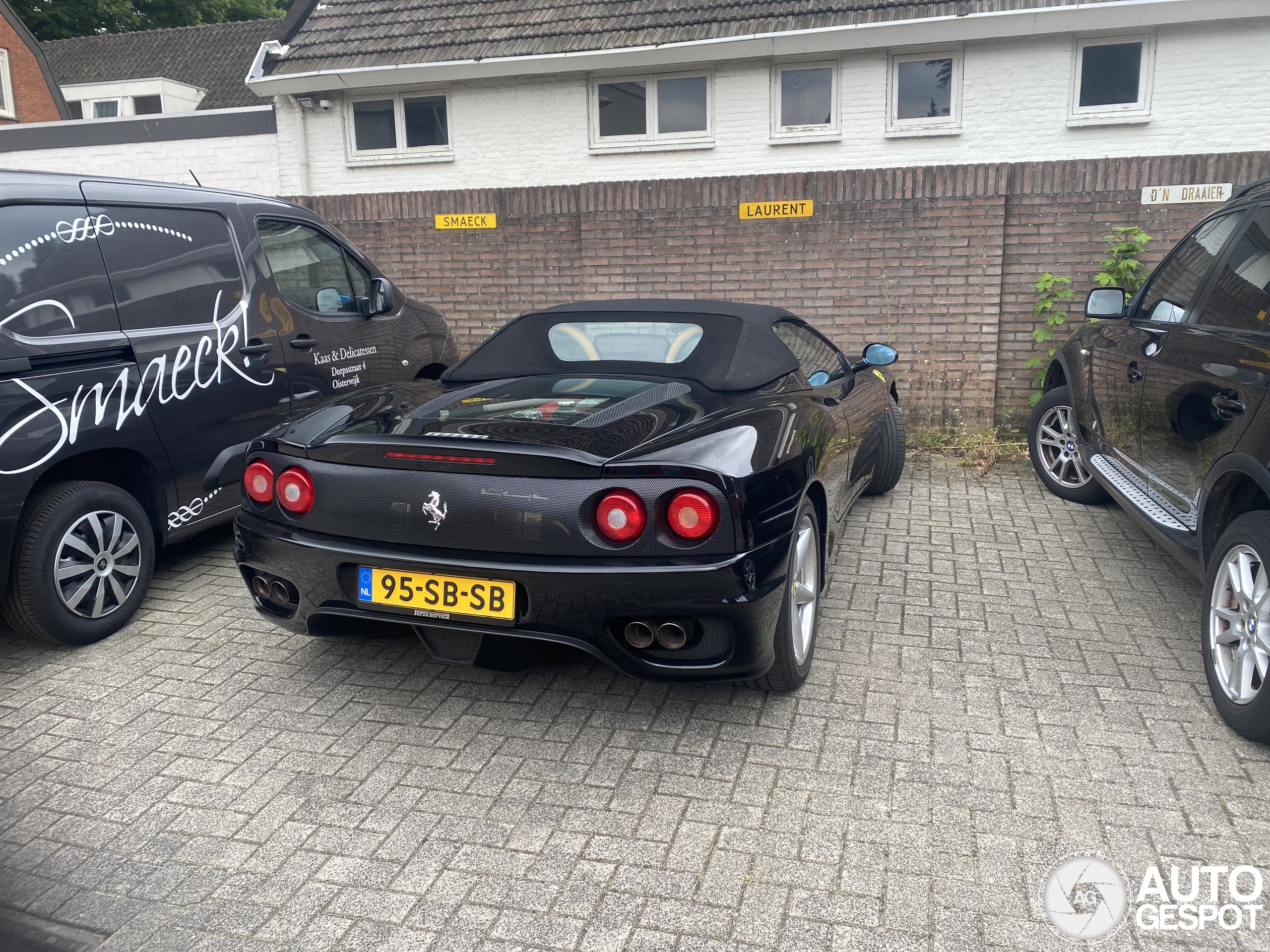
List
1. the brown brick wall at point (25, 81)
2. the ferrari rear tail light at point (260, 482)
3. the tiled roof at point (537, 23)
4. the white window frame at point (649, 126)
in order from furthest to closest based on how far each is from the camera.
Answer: the brown brick wall at point (25, 81), the white window frame at point (649, 126), the tiled roof at point (537, 23), the ferrari rear tail light at point (260, 482)

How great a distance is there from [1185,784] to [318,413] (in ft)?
10.6

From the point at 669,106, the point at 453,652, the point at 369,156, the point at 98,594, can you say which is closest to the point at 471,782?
the point at 453,652

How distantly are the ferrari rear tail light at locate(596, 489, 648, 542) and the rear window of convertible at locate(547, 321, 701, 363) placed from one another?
122 centimetres

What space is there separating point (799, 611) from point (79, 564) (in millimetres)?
3020

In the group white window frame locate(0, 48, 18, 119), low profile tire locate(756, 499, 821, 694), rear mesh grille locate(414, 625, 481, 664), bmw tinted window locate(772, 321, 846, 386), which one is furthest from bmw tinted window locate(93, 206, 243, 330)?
white window frame locate(0, 48, 18, 119)

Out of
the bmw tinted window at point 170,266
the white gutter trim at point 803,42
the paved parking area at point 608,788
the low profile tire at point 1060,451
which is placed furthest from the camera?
the white gutter trim at point 803,42

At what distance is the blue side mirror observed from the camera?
196 inches

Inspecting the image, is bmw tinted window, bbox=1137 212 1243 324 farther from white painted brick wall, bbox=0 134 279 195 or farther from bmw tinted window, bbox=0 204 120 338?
white painted brick wall, bbox=0 134 279 195

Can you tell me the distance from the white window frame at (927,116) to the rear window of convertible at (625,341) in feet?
20.9

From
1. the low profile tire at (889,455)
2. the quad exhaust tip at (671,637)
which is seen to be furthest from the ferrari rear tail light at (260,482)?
the low profile tire at (889,455)

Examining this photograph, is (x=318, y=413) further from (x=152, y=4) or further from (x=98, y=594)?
(x=152, y=4)

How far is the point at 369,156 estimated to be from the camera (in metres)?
10.7

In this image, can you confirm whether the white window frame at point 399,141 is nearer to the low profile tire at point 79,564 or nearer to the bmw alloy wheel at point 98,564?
the low profile tire at point 79,564

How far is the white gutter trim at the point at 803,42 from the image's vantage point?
846cm
